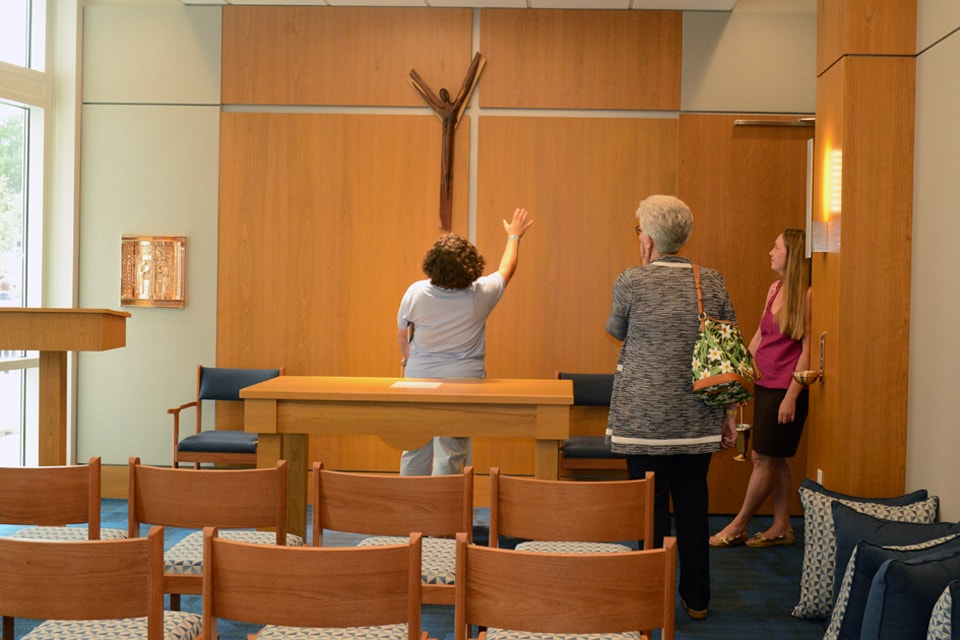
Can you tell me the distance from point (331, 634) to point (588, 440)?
3329mm

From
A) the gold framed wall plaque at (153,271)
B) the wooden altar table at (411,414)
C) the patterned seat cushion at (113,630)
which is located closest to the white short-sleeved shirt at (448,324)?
the wooden altar table at (411,414)

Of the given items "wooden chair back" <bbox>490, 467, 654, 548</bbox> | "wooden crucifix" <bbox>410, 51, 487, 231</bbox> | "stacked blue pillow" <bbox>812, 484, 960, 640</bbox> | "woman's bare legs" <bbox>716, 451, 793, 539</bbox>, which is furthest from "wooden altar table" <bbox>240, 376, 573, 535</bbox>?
"wooden crucifix" <bbox>410, 51, 487, 231</bbox>

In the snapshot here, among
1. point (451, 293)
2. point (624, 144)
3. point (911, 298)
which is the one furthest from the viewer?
point (624, 144)

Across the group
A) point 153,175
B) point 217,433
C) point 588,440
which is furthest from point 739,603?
point 153,175

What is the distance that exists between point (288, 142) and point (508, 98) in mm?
1489

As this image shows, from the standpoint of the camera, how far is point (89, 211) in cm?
647

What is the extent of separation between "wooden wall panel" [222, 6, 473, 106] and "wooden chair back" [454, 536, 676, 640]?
463cm

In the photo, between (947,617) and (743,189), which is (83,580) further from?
(743,189)

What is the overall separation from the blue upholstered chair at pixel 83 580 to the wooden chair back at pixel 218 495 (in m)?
0.80

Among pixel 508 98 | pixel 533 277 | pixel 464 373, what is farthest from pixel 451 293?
pixel 508 98

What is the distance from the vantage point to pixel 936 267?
3.89 metres

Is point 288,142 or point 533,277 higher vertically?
point 288,142

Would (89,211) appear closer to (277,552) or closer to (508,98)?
(508,98)

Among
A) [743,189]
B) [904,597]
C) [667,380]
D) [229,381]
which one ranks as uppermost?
[743,189]
